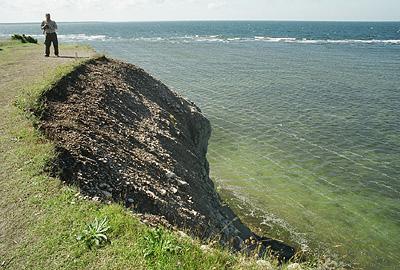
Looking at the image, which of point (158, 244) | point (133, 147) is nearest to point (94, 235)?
point (158, 244)

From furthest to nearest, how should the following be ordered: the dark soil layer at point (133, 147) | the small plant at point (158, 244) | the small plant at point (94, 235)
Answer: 1. the dark soil layer at point (133, 147)
2. the small plant at point (94, 235)
3. the small plant at point (158, 244)

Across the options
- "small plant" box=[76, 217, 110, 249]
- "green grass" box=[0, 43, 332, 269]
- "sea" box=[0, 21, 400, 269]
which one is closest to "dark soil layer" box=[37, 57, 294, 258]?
"green grass" box=[0, 43, 332, 269]

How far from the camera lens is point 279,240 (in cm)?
2084

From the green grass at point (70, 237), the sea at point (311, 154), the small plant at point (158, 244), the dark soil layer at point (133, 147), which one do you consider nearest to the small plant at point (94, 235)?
the green grass at point (70, 237)

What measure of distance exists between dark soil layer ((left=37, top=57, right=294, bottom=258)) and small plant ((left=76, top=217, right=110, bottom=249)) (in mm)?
2069

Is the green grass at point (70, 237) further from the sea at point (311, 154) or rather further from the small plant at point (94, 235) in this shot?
the sea at point (311, 154)

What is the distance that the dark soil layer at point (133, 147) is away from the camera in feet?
40.1

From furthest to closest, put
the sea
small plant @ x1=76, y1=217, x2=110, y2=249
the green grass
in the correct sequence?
the sea → small plant @ x1=76, y1=217, x2=110, y2=249 → the green grass

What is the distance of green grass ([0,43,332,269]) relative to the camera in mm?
7938

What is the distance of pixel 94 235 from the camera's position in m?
8.46

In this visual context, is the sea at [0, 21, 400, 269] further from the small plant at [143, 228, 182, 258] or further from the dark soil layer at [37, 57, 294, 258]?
the small plant at [143, 228, 182, 258]

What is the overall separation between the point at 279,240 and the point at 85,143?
40.6 ft

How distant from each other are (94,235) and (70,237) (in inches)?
21.8

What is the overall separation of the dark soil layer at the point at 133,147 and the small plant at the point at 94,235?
81.5 inches
